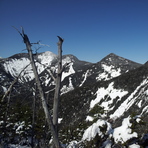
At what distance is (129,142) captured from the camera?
23.0 feet

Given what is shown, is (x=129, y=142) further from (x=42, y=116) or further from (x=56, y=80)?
(x=42, y=116)

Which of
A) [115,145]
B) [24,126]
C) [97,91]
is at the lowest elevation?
[115,145]

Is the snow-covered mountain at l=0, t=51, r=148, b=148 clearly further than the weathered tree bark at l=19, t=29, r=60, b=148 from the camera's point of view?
Yes

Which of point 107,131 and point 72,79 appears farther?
point 72,79

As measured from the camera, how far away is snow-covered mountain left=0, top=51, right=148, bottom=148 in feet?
22.6

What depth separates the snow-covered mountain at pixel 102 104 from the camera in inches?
271

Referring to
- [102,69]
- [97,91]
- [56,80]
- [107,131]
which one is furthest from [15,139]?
[102,69]

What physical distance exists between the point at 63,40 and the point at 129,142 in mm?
6603

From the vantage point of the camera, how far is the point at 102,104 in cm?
5428

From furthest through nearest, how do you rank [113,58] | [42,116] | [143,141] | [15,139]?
[113,58] → [42,116] → [15,139] → [143,141]

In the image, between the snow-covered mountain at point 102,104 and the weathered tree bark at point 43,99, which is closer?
the weathered tree bark at point 43,99

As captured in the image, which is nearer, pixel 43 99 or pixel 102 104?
pixel 43 99

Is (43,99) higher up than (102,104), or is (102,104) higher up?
(102,104)

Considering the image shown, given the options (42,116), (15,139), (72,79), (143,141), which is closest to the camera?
(143,141)
